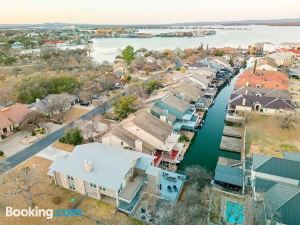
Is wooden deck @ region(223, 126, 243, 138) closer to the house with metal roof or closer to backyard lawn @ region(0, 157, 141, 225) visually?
the house with metal roof

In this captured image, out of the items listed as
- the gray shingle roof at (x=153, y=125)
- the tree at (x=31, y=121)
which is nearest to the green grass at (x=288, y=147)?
the gray shingle roof at (x=153, y=125)

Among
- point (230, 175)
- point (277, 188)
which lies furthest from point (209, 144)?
point (277, 188)

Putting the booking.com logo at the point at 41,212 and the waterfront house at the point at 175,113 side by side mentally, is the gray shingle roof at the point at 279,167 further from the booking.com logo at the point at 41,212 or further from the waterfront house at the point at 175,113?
the booking.com logo at the point at 41,212

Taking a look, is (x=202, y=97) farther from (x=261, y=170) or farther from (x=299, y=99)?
(x=261, y=170)

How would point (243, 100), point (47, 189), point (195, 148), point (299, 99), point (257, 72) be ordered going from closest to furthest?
1. point (47, 189)
2. point (195, 148)
3. point (243, 100)
4. point (299, 99)
5. point (257, 72)

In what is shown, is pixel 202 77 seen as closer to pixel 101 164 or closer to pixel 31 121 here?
pixel 31 121

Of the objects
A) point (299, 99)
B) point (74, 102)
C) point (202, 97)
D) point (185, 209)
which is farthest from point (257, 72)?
point (185, 209)

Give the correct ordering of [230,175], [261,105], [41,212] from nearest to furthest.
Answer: [41,212], [230,175], [261,105]
